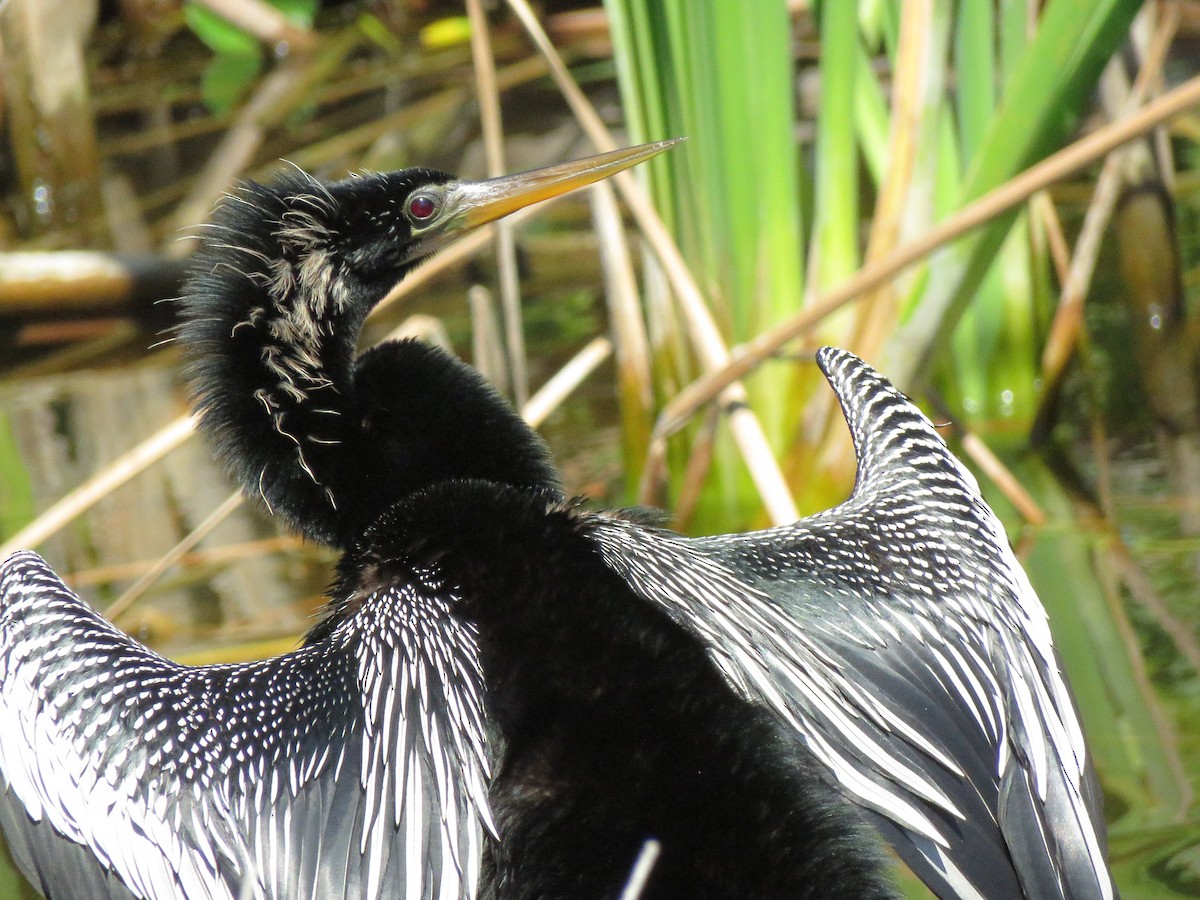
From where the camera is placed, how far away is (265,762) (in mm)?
2236

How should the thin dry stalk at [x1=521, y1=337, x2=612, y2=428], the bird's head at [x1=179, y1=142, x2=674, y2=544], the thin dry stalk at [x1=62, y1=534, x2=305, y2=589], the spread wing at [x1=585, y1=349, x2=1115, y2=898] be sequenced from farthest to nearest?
the thin dry stalk at [x1=62, y1=534, x2=305, y2=589] → the thin dry stalk at [x1=521, y1=337, x2=612, y2=428] → the bird's head at [x1=179, y1=142, x2=674, y2=544] → the spread wing at [x1=585, y1=349, x2=1115, y2=898]

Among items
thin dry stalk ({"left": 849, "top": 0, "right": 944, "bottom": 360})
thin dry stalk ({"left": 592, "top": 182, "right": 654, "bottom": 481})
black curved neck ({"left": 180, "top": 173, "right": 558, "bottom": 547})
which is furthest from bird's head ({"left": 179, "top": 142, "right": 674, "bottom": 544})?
thin dry stalk ({"left": 592, "top": 182, "right": 654, "bottom": 481})

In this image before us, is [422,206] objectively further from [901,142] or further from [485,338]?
[485,338]

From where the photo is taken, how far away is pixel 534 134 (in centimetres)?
823

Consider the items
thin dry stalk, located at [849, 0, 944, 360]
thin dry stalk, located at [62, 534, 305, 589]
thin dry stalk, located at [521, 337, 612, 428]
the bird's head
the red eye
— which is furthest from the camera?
thin dry stalk, located at [62, 534, 305, 589]

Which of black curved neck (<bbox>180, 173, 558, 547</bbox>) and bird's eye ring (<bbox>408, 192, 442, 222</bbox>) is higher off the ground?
bird's eye ring (<bbox>408, 192, 442, 222</bbox>)

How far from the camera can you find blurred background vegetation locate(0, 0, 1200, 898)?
3572 mm

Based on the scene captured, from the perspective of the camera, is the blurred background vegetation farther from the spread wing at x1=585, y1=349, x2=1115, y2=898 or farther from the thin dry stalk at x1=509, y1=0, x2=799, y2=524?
the spread wing at x1=585, y1=349, x2=1115, y2=898

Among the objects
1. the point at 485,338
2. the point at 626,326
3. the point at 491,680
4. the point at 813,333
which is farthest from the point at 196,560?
the point at 491,680

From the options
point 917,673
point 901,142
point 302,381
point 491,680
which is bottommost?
point 917,673

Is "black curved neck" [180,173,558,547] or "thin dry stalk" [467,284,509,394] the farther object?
"thin dry stalk" [467,284,509,394]

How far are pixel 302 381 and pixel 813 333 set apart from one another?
6.59 ft

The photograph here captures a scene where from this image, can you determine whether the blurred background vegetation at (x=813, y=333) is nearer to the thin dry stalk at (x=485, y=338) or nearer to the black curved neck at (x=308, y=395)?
the thin dry stalk at (x=485, y=338)

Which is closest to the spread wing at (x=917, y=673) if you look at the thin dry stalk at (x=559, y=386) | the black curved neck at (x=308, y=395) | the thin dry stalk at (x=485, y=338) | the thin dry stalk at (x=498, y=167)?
the black curved neck at (x=308, y=395)
